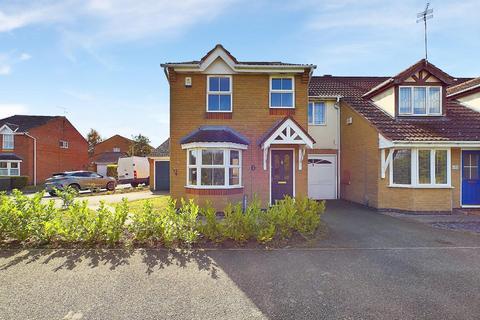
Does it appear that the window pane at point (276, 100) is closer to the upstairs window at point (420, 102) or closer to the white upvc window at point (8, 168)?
→ the upstairs window at point (420, 102)

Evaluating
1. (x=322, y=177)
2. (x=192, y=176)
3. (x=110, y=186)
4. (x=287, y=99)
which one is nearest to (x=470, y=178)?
(x=322, y=177)

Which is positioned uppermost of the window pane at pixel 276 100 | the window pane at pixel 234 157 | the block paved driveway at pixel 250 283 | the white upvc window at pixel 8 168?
the window pane at pixel 276 100

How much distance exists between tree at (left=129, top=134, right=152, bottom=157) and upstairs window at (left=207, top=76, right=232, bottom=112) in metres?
36.3

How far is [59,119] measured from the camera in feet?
108

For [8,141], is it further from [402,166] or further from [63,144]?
[402,166]

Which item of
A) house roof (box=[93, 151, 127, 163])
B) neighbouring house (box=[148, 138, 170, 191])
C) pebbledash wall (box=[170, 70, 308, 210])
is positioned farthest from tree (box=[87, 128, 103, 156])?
pebbledash wall (box=[170, 70, 308, 210])

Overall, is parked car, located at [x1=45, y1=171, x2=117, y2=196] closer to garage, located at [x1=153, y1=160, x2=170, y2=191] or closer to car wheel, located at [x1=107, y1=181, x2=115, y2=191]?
car wheel, located at [x1=107, y1=181, x2=115, y2=191]

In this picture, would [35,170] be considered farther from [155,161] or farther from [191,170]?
[191,170]

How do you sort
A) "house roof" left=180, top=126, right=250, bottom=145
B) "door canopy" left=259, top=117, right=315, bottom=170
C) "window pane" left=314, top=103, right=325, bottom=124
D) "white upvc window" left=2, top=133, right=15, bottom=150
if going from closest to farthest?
"house roof" left=180, top=126, right=250, bottom=145 → "door canopy" left=259, top=117, right=315, bottom=170 → "window pane" left=314, top=103, right=325, bottom=124 → "white upvc window" left=2, top=133, right=15, bottom=150

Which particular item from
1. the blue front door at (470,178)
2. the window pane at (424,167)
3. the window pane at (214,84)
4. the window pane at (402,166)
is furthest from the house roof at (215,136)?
the blue front door at (470,178)

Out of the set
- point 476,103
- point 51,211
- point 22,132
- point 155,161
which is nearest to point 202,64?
point 51,211

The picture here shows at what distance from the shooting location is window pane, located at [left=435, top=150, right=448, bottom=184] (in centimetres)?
1108

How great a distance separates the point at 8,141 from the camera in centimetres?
2820

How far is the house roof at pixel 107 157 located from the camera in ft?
162
